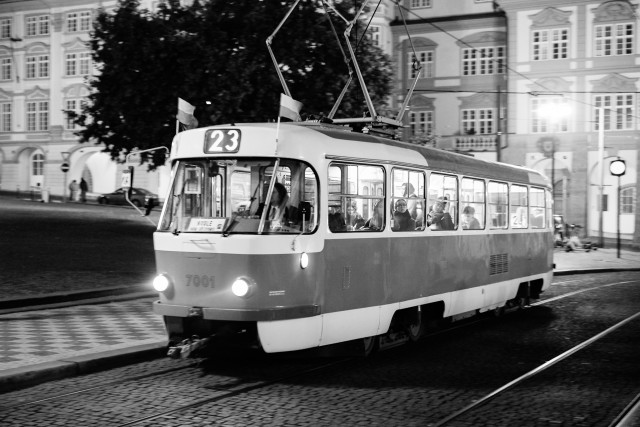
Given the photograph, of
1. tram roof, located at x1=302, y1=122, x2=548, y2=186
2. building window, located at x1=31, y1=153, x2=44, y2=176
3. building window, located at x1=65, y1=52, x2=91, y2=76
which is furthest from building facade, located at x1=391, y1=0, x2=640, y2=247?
tram roof, located at x1=302, y1=122, x2=548, y2=186

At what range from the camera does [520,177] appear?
15641mm

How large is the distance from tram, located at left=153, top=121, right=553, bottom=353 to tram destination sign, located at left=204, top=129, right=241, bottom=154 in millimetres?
14

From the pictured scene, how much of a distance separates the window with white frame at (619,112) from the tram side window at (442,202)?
37494 mm

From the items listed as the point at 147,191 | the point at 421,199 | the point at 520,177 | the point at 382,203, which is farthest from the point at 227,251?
the point at 147,191

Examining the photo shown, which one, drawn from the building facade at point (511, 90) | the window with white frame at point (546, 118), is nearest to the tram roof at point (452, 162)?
the building facade at point (511, 90)

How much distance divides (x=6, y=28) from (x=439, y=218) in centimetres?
5815

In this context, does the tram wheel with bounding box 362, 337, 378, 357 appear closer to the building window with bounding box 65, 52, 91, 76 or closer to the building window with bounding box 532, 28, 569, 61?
the building window with bounding box 532, 28, 569, 61

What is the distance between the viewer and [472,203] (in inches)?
523

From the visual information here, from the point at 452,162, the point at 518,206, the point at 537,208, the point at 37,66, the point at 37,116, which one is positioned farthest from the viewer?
the point at 37,66

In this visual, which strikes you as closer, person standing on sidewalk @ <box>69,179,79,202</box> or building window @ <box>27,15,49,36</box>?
person standing on sidewalk @ <box>69,179,79,202</box>

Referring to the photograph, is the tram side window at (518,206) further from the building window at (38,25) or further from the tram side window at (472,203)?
the building window at (38,25)

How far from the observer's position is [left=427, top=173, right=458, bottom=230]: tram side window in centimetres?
1183

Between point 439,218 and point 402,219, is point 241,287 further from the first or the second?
point 439,218

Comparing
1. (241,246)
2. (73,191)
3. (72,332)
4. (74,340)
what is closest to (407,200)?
(241,246)
